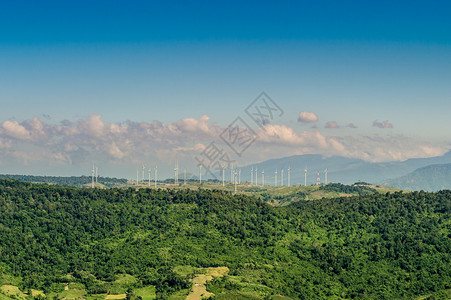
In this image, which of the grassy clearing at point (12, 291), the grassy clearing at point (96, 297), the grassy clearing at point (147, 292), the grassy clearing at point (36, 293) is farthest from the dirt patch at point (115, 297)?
the grassy clearing at point (12, 291)

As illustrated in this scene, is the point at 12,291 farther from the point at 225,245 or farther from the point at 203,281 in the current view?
the point at 225,245

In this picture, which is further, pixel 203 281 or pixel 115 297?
pixel 203 281

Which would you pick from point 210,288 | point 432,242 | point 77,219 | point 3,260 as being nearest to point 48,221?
point 77,219

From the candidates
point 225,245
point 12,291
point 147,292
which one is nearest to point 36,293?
point 12,291

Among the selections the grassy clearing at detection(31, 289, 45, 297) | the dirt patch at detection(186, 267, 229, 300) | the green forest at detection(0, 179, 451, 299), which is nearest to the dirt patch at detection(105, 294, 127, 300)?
the green forest at detection(0, 179, 451, 299)

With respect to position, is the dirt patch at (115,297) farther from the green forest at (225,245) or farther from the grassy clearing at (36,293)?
the grassy clearing at (36,293)

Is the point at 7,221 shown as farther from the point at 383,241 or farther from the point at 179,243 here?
the point at 383,241
